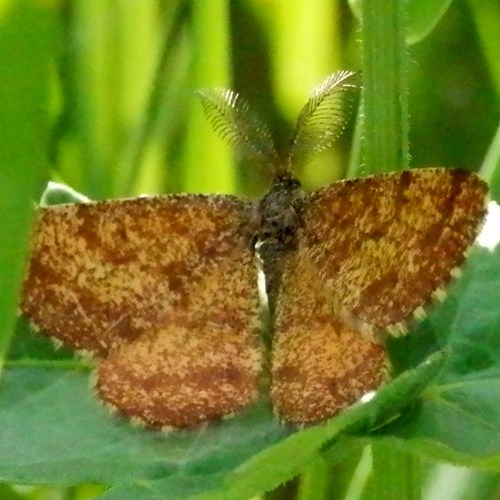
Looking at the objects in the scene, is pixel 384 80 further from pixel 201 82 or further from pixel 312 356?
pixel 201 82

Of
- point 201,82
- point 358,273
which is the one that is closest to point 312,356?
point 358,273

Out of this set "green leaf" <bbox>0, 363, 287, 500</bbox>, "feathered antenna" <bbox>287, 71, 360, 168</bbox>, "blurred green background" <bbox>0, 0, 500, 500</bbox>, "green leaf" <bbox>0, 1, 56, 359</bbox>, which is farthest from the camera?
"blurred green background" <bbox>0, 0, 500, 500</bbox>

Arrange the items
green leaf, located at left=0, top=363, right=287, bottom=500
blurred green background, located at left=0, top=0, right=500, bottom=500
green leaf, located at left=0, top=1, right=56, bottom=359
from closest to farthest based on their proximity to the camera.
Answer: green leaf, located at left=0, top=363, right=287, bottom=500 → green leaf, located at left=0, top=1, right=56, bottom=359 → blurred green background, located at left=0, top=0, right=500, bottom=500

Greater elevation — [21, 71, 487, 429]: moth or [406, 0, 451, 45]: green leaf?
[406, 0, 451, 45]: green leaf

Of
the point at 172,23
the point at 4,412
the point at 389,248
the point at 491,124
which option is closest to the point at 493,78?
the point at 491,124

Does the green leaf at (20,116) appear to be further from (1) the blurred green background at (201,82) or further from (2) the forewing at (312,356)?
(2) the forewing at (312,356)

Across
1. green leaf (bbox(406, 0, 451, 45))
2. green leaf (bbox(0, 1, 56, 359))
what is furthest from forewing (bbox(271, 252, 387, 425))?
green leaf (bbox(0, 1, 56, 359))

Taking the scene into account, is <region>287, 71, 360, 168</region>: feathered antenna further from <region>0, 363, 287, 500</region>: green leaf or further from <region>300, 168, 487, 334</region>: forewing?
<region>0, 363, 287, 500</region>: green leaf
